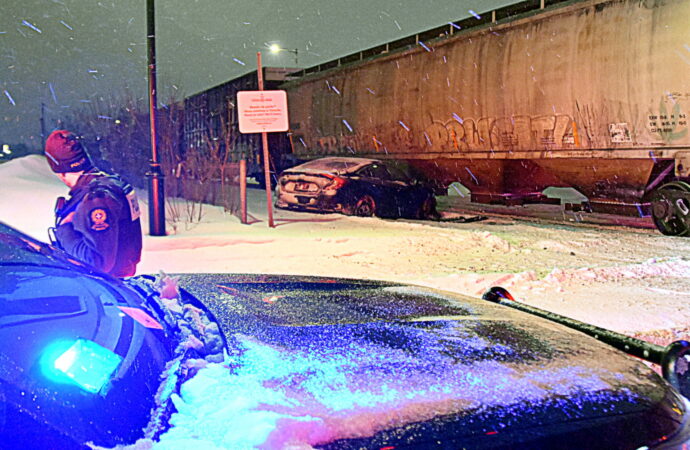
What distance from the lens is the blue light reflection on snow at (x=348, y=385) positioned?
1512 mm

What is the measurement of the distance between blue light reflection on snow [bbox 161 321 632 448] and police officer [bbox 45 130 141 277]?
1686mm

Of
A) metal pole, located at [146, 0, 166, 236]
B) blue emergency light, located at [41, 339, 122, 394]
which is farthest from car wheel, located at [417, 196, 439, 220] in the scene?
blue emergency light, located at [41, 339, 122, 394]

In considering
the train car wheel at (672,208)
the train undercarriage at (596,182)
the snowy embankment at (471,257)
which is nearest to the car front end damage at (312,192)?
the snowy embankment at (471,257)

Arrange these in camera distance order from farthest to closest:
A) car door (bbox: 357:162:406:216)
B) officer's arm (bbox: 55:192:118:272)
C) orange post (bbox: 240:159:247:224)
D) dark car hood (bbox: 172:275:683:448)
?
car door (bbox: 357:162:406:216) → orange post (bbox: 240:159:247:224) → officer's arm (bbox: 55:192:118:272) → dark car hood (bbox: 172:275:683:448)

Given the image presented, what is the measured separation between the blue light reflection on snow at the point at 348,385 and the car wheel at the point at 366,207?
12355mm

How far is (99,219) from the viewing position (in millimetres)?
3508

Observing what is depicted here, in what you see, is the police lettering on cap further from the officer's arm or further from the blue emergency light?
the blue emergency light

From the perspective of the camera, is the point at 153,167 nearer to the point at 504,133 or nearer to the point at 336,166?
the point at 336,166

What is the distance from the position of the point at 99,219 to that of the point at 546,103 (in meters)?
10.9

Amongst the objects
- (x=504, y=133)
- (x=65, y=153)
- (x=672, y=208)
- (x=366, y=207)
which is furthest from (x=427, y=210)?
(x=65, y=153)

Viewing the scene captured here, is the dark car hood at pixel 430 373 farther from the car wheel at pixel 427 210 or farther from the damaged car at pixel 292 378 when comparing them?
the car wheel at pixel 427 210

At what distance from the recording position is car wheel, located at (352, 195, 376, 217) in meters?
14.5

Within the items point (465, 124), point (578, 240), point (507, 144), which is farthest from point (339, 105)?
point (578, 240)

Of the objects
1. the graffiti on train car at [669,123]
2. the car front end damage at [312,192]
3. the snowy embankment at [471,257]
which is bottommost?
the snowy embankment at [471,257]
